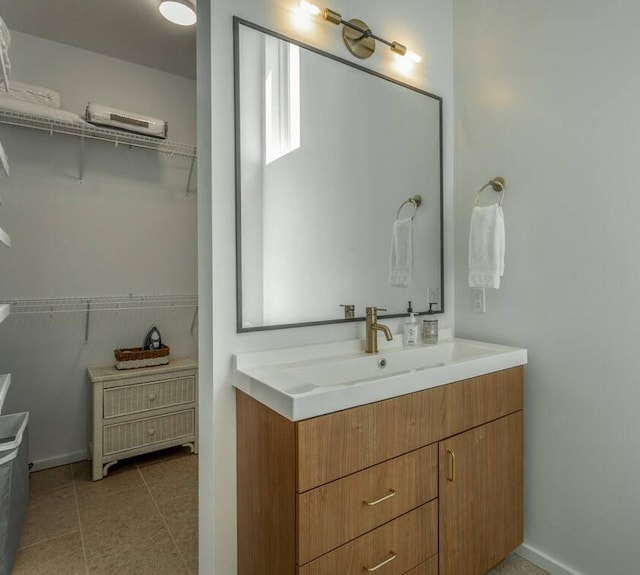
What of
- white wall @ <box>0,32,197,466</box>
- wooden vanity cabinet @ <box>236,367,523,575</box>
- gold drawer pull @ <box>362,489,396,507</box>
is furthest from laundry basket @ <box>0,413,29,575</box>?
gold drawer pull @ <box>362,489,396,507</box>

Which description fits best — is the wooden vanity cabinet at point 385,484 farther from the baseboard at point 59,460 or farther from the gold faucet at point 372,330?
the baseboard at point 59,460

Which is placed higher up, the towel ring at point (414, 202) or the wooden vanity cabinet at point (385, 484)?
the towel ring at point (414, 202)

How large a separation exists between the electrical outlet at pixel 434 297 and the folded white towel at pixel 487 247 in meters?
0.25

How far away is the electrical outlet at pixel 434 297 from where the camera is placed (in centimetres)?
194

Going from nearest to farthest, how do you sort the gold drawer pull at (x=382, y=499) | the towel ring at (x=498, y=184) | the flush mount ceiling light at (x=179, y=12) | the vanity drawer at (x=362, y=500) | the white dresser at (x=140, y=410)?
the vanity drawer at (x=362, y=500), the gold drawer pull at (x=382, y=499), the towel ring at (x=498, y=184), the flush mount ceiling light at (x=179, y=12), the white dresser at (x=140, y=410)

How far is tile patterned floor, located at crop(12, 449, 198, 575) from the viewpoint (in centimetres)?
165

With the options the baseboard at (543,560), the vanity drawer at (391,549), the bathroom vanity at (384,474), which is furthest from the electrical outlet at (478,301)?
the baseboard at (543,560)

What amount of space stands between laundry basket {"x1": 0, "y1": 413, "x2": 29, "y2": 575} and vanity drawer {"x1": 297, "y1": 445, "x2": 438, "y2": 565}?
1239 mm

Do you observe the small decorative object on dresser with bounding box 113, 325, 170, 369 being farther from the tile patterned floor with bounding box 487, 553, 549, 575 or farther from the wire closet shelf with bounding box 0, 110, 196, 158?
the tile patterned floor with bounding box 487, 553, 549, 575

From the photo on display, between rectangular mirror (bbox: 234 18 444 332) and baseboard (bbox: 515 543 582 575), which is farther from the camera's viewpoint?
baseboard (bbox: 515 543 582 575)

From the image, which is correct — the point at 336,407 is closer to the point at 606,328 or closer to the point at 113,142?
the point at 606,328

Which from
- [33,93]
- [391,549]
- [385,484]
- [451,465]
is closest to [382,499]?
[385,484]

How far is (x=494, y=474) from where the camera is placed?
→ 151cm

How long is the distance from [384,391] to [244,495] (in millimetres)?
604
